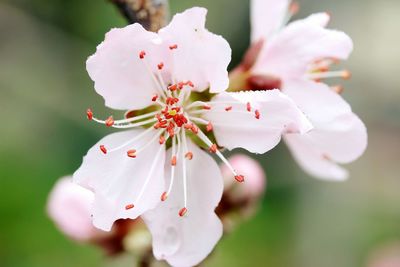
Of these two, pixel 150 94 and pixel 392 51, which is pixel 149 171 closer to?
pixel 150 94

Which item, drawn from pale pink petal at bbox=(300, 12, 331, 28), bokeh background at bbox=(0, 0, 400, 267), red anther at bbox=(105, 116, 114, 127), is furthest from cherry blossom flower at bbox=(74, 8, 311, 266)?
bokeh background at bbox=(0, 0, 400, 267)

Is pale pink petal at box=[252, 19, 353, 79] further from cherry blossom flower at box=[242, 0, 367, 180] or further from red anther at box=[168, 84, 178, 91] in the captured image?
red anther at box=[168, 84, 178, 91]

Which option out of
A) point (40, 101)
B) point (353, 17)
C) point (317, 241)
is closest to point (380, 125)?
point (353, 17)

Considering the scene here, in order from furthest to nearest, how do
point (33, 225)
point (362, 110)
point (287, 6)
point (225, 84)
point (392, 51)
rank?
1. point (392, 51)
2. point (362, 110)
3. point (33, 225)
4. point (287, 6)
5. point (225, 84)

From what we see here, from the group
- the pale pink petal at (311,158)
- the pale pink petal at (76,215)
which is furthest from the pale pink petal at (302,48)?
the pale pink petal at (76,215)

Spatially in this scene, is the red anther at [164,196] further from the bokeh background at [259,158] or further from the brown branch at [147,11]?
the bokeh background at [259,158]

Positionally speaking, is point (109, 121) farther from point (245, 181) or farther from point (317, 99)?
point (245, 181)

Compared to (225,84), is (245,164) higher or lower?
lower

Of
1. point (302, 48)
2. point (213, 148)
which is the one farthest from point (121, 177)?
point (302, 48)
